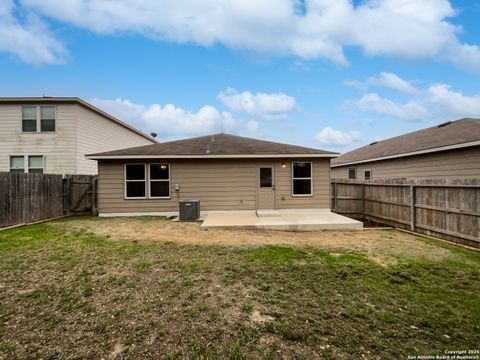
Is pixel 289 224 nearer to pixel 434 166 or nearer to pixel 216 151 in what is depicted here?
pixel 216 151

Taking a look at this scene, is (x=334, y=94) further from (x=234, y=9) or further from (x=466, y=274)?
(x=466, y=274)

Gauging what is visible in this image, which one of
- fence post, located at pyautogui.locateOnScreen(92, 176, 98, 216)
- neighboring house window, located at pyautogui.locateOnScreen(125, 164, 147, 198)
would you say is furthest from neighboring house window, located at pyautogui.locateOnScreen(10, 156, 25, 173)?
neighboring house window, located at pyautogui.locateOnScreen(125, 164, 147, 198)

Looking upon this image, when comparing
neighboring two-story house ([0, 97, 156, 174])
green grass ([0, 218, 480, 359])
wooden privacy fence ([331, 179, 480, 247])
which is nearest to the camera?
green grass ([0, 218, 480, 359])

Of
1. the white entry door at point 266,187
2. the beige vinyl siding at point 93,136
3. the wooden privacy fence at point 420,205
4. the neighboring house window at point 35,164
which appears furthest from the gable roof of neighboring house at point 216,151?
the neighboring house window at point 35,164

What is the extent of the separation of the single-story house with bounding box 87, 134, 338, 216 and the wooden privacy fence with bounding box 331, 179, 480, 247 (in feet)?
5.34

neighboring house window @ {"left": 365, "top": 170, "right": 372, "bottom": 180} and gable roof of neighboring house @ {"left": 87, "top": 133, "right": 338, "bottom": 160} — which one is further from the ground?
gable roof of neighboring house @ {"left": 87, "top": 133, "right": 338, "bottom": 160}

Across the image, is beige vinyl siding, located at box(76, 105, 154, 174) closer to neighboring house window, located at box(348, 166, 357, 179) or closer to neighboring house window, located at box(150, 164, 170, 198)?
neighboring house window, located at box(150, 164, 170, 198)

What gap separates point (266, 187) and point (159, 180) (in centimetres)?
454

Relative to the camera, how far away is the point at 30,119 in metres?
13.4

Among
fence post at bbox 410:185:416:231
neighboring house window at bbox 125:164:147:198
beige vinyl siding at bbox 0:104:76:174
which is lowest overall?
fence post at bbox 410:185:416:231

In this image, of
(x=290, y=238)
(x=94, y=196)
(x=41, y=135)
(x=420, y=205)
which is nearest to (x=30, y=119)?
(x=41, y=135)

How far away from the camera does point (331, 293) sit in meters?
3.60

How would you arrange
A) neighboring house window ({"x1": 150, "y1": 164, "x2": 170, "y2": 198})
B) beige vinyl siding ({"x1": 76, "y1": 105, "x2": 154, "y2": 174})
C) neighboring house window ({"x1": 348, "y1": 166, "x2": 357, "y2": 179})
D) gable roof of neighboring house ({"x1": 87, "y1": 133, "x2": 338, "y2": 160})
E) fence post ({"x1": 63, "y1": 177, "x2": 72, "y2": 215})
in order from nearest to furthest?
gable roof of neighboring house ({"x1": 87, "y1": 133, "x2": 338, "y2": 160}) < neighboring house window ({"x1": 150, "y1": 164, "x2": 170, "y2": 198}) < fence post ({"x1": 63, "y1": 177, "x2": 72, "y2": 215}) < beige vinyl siding ({"x1": 76, "y1": 105, "x2": 154, "y2": 174}) < neighboring house window ({"x1": 348, "y1": 166, "x2": 357, "y2": 179})

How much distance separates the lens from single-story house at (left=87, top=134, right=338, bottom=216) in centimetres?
1053
